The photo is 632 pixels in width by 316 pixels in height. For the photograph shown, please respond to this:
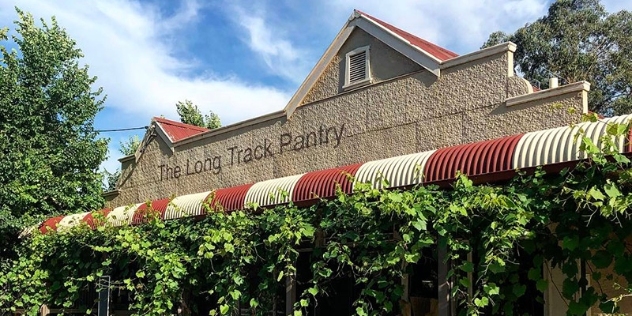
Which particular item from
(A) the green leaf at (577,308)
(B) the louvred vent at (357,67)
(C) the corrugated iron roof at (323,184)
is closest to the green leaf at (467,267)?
(A) the green leaf at (577,308)

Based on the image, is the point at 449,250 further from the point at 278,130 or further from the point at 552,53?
the point at 552,53

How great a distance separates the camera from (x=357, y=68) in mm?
9766

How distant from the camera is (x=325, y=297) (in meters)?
8.39

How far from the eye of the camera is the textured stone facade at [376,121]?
310 inches

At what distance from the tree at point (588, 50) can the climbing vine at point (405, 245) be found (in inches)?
950

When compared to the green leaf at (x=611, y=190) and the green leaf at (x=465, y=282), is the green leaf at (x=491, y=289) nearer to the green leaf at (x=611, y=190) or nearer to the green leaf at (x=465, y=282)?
the green leaf at (x=465, y=282)

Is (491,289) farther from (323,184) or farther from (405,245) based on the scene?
(323,184)

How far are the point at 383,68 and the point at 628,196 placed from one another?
197 inches

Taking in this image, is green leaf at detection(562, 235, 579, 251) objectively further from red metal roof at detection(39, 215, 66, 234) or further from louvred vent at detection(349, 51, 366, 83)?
red metal roof at detection(39, 215, 66, 234)

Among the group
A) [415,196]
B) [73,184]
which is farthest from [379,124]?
[73,184]

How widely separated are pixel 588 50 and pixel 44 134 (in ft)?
83.0

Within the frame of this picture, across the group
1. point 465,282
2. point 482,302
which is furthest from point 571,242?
point 465,282

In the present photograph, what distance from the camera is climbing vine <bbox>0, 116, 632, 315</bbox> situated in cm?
518

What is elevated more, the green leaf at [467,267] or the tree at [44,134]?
the tree at [44,134]
